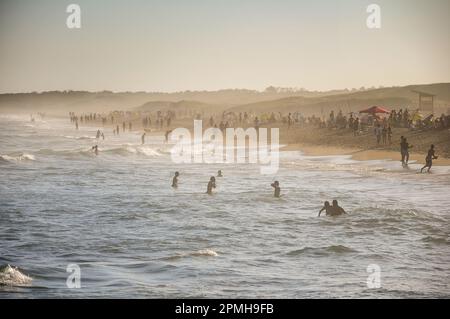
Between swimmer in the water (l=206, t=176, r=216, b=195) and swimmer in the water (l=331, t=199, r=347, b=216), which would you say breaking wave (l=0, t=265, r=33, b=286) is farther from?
swimmer in the water (l=206, t=176, r=216, b=195)

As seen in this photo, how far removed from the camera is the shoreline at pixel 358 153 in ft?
108

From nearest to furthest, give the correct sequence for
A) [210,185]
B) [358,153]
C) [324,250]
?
[324,250] → [210,185] → [358,153]

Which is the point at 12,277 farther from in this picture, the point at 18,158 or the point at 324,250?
the point at 18,158

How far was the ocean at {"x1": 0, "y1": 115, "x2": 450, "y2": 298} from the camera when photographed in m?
13.8

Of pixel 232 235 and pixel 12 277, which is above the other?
pixel 232 235

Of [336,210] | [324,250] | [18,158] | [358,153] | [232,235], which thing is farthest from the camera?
[18,158]

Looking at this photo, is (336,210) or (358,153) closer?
(336,210)
